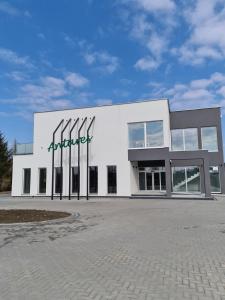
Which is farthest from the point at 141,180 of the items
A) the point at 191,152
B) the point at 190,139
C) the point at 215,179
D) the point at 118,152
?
the point at 215,179

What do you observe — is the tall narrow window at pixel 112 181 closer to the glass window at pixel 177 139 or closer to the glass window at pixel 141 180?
the glass window at pixel 141 180

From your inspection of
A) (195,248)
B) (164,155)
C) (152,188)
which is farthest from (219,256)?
(152,188)

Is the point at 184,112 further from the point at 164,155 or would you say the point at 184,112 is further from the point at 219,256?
the point at 219,256

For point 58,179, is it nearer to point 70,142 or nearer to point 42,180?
point 42,180

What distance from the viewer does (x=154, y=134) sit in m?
29.5

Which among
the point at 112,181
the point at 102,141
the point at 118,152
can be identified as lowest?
the point at 112,181

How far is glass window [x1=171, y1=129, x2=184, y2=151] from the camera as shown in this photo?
1367 inches

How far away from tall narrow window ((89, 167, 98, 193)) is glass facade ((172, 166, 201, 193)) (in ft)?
27.2

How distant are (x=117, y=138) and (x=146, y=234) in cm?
2063

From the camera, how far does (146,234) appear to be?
10.2 meters

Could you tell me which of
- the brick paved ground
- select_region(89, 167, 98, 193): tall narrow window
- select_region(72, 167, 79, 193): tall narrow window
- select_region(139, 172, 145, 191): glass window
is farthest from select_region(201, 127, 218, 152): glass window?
the brick paved ground

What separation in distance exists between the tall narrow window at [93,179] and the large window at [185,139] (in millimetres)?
10186

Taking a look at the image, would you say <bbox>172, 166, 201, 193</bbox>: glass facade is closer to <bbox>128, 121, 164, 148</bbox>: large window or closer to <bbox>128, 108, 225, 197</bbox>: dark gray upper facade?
<bbox>128, 108, 225, 197</bbox>: dark gray upper facade

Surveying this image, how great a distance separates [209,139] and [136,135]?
9.29m
